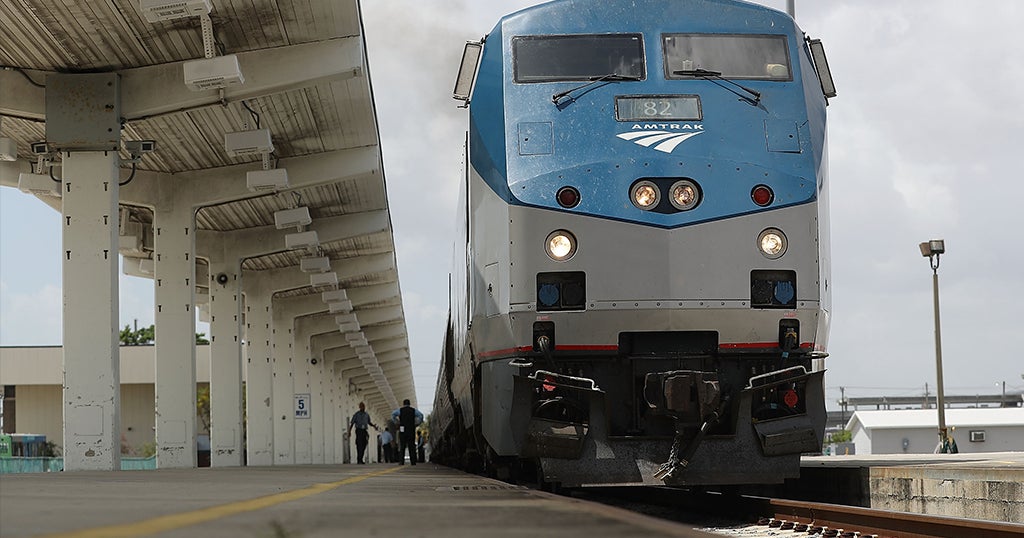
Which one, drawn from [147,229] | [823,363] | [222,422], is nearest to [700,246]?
[823,363]

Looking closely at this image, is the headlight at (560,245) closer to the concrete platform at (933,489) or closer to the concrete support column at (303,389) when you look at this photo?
the concrete platform at (933,489)

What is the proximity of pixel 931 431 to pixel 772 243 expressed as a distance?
53.9 meters

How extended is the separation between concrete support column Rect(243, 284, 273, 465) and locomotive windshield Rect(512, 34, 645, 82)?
69.5 ft

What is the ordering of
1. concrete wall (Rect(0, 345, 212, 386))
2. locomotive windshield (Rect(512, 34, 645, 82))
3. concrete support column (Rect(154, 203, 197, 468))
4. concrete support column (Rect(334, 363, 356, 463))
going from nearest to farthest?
locomotive windshield (Rect(512, 34, 645, 82)), concrete support column (Rect(154, 203, 197, 468)), concrete wall (Rect(0, 345, 212, 386)), concrete support column (Rect(334, 363, 356, 463))

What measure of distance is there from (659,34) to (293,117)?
1199 centimetres

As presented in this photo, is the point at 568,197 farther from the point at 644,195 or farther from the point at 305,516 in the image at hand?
the point at 305,516

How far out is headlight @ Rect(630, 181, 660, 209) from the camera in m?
8.84

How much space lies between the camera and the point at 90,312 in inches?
622

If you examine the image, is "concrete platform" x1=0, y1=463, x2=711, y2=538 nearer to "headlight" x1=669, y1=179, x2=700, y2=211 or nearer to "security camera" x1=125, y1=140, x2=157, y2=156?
"headlight" x1=669, y1=179, x2=700, y2=211

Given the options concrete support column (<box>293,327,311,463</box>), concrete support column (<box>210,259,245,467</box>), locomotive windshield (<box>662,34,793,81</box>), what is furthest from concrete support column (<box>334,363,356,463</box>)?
locomotive windshield (<box>662,34,793,81</box>)

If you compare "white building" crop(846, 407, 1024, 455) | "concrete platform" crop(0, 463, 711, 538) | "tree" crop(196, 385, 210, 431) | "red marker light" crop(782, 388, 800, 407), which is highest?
"red marker light" crop(782, 388, 800, 407)

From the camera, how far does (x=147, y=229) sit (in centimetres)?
2798

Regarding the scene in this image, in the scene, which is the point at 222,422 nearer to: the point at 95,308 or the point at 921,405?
the point at 95,308

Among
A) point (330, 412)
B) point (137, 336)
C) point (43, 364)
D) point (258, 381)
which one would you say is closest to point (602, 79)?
point (258, 381)
